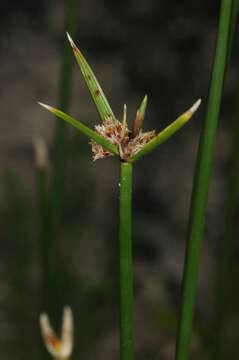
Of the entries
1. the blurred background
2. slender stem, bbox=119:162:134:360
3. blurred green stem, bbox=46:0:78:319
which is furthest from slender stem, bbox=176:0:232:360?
the blurred background

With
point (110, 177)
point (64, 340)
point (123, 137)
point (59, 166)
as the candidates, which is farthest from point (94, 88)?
point (110, 177)

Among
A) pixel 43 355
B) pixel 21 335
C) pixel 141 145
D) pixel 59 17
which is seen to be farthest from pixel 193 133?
pixel 141 145

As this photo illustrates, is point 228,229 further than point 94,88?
Yes

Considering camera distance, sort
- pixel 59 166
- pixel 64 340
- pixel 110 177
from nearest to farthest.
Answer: pixel 64 340, pixel 59 166, pixel 110 177

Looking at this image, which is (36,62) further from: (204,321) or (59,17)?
(204,321)

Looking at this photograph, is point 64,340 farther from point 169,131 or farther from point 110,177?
point 110,177

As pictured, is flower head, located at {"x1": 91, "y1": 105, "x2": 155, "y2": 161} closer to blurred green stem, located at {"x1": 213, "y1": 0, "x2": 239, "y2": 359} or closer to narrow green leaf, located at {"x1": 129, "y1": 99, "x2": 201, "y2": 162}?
narrow green leaf, located at {"x1": 129, "y1": 99, "x2": 201, "y2": 162}
